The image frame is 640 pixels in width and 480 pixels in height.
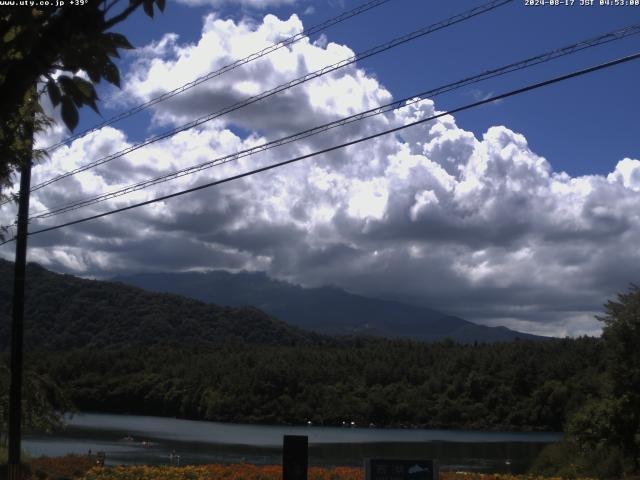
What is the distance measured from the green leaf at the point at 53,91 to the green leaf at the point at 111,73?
0.28 meters

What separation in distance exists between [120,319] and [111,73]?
496 ft

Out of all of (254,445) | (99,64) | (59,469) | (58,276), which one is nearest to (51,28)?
(99,64)

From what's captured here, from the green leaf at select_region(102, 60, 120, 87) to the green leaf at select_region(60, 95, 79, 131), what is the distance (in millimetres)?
252

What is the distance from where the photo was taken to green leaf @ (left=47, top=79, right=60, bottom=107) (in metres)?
4.84

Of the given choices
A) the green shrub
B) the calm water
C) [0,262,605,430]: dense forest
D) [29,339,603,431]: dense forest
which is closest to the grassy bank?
the green shrub

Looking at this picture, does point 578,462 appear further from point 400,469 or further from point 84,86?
point 84,86

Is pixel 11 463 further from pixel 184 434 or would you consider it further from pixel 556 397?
pixel 556 397

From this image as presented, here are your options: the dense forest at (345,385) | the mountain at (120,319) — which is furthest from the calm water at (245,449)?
the mountain at (120,319)

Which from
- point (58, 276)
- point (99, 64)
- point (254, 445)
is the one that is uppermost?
point (58, 276)

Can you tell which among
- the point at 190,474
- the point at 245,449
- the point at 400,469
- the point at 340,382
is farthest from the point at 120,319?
the point at 400,469

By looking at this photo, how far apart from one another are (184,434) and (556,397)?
116 ft

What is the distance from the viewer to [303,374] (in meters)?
94.8

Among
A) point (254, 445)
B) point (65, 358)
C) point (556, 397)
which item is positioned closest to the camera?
point (254, 445)

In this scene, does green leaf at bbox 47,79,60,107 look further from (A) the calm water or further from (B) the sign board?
(A) the calm water
